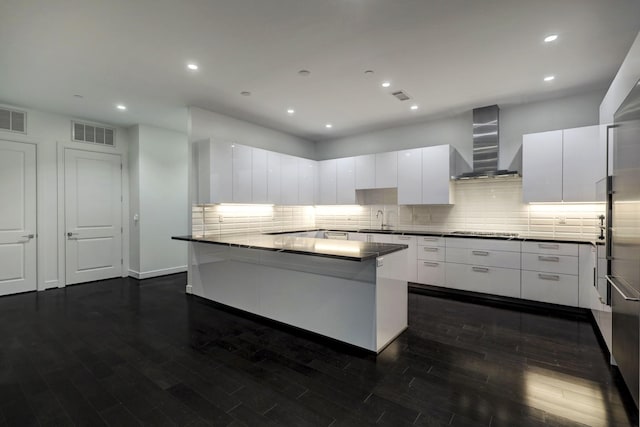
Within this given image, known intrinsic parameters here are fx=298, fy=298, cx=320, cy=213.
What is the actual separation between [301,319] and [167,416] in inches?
59.1

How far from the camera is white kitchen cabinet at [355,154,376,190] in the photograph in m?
5.66

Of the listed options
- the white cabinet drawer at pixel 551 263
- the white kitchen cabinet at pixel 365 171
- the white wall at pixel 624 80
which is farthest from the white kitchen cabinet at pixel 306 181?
the white wall at pixel 624 80

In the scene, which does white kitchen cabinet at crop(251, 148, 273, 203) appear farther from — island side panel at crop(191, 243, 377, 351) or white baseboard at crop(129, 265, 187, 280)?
white baseboard at crop(129, 265, 187, 280)

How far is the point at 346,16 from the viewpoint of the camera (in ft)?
8.05

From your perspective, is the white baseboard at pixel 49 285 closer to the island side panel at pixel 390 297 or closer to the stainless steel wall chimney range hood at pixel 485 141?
the island side panel at pixel 390 297

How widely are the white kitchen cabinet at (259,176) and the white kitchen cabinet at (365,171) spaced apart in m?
1.78

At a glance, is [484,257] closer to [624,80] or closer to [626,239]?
[626,239]

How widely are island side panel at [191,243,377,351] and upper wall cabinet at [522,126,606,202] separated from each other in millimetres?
3010

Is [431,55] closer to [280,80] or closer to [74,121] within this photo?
[280,80]

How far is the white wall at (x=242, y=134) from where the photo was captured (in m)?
4.69

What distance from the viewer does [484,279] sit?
429 cm

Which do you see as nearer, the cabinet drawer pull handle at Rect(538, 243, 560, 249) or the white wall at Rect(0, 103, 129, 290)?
the cabinet drawer pull handle at Rect(538, 243, 560, 249)

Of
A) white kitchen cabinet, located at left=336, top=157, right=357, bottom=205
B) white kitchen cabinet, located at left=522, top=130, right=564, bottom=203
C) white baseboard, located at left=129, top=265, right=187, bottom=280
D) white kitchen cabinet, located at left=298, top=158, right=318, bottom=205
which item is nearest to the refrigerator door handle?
white kitchen cabinet, located at left=522, top=130, right=564, bottom=203

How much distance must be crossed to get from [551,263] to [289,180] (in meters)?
4.30
